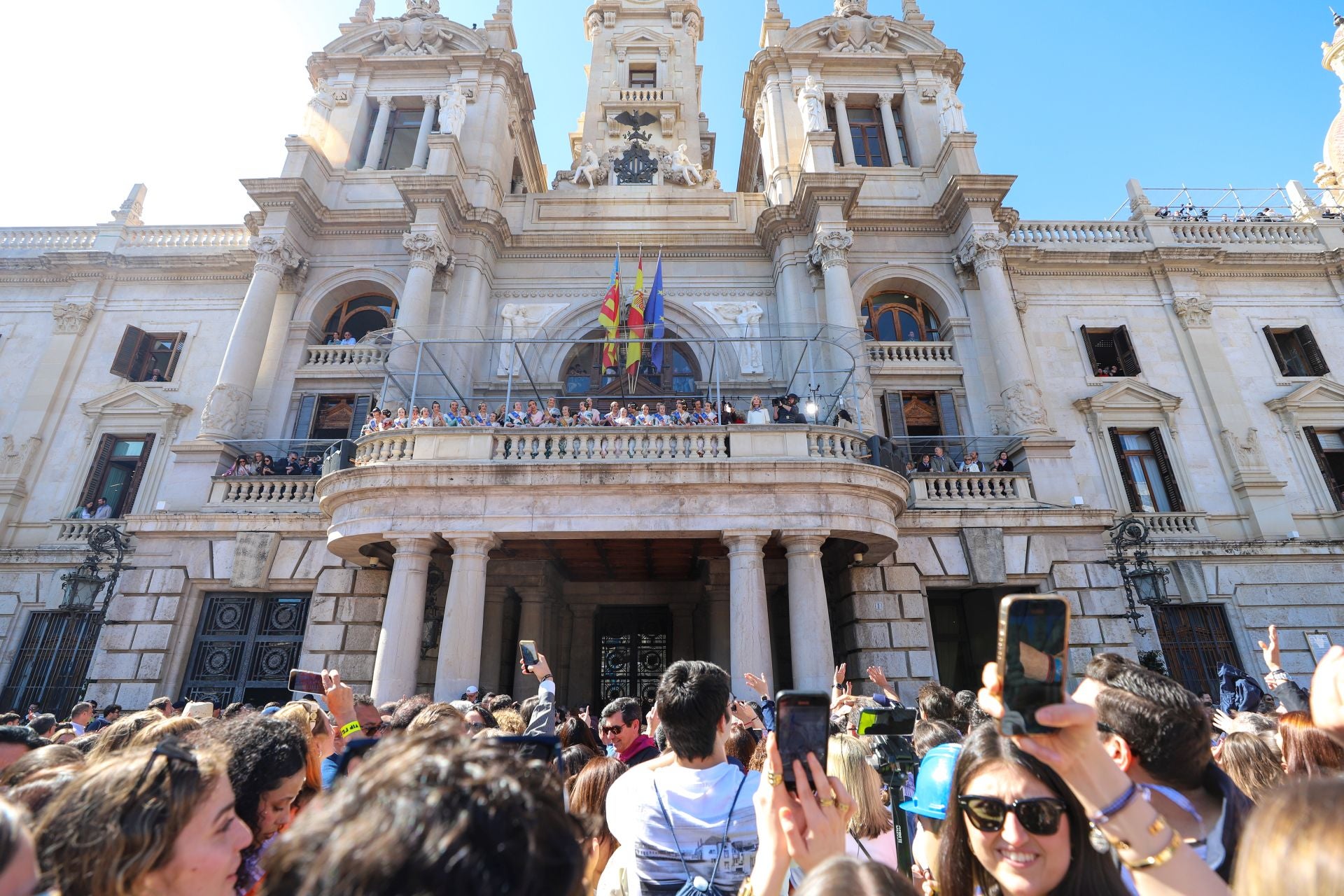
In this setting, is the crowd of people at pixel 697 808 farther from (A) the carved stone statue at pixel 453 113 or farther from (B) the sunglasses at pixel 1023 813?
(A) the carved stone statue at pixel 453 113

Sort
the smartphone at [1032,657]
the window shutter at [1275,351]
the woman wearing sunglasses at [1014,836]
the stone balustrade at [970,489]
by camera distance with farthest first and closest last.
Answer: the window shutter at [1275,351], the stone balustrade at [970,489], the woman wearing sunglasses at [1014,836], the smartphone at [1032,657]

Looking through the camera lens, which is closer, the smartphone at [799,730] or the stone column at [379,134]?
the smartphone at [799,730]

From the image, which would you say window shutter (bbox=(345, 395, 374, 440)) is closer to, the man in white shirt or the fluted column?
the fluted column

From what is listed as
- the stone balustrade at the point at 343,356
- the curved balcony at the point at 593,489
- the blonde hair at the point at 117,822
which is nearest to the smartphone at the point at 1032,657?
the blonde hair at the point at 117,822

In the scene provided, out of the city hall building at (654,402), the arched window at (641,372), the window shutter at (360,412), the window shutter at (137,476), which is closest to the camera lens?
the city hall building at (654,402)

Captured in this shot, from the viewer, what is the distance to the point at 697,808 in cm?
308

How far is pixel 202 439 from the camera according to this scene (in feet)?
55.9

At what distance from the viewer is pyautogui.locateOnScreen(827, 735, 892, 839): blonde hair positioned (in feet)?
11.5

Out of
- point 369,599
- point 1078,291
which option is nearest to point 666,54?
point 1078,291

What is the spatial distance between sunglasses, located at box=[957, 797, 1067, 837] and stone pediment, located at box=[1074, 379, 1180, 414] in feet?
68.6

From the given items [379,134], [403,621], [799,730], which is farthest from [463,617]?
[379,134]

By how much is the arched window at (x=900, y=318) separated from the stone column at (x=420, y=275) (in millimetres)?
13019

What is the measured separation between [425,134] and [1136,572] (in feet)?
81.2

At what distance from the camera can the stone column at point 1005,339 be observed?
57.5 feet
